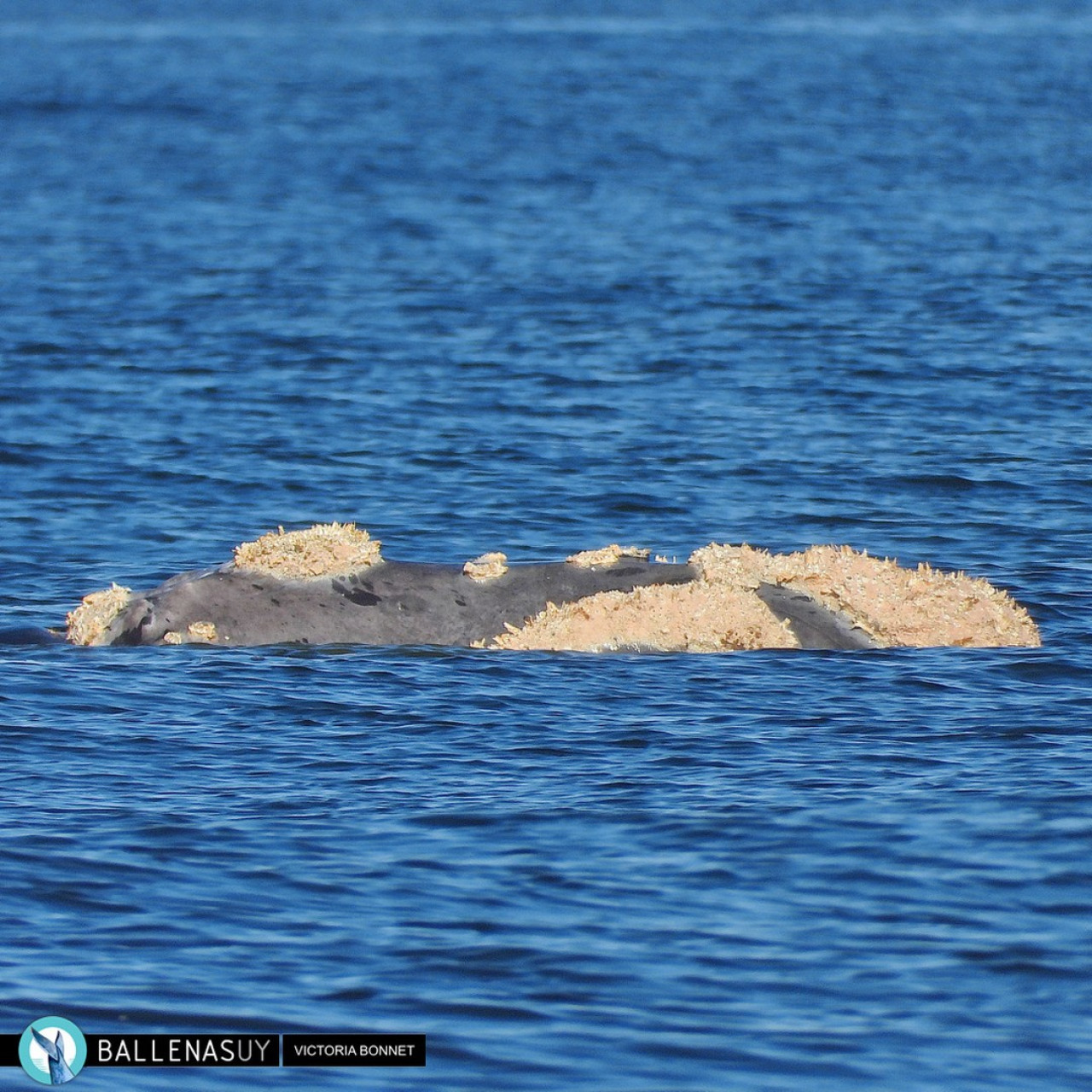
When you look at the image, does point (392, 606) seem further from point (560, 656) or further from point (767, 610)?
point (767, 610)

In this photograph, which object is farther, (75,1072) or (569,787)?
(569,787)

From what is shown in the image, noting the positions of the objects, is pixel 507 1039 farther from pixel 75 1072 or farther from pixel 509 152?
pixel 509 152

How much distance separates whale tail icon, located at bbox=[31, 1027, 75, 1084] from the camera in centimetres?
1066

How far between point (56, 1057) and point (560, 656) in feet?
24.9

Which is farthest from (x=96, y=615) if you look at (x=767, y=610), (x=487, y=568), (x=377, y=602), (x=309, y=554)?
(x=767, y=610)

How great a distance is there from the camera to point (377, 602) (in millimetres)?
18188

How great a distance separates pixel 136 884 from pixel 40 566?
962cm

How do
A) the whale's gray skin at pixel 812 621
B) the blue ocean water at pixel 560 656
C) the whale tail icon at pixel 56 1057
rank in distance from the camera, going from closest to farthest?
1. the whale tail icon at pixel 56 1057
2. the blue ocean water at pixel 560 656
3. the whale's gray skin at pixel 812 621

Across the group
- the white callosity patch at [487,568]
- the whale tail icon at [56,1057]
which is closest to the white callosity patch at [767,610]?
the white callosity patch at [487,568]

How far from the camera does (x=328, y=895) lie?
1268cm

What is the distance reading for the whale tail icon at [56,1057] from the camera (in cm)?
1066

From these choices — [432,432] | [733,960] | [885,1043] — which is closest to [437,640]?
[733,960]
